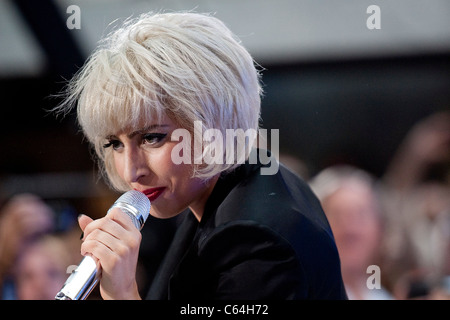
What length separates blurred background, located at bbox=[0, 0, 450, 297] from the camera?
144 centimetres

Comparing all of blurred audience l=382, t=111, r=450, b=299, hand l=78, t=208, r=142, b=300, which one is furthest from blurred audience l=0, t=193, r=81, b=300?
blurred audience l=382, t=111, r=450, b=299

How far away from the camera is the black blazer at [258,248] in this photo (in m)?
0.85

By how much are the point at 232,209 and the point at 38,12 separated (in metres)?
0.91

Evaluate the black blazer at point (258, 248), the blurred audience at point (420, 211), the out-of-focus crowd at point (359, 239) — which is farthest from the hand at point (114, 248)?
the blurred audience at point (420, 211)

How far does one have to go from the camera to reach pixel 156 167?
0.95 metres

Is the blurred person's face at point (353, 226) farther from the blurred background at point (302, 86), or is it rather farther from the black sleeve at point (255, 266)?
the black sleeve at point (255, 266)

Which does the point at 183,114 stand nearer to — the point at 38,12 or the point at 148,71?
the point at 148,71

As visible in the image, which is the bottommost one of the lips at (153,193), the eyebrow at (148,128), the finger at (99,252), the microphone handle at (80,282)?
the microphone handle at (80,282)

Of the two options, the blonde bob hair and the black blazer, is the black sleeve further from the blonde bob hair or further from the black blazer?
the blonde bob hair

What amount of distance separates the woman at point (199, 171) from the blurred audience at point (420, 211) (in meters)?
0.56

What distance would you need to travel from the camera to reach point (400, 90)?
194 cm

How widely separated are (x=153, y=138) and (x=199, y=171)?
3.6 inches
